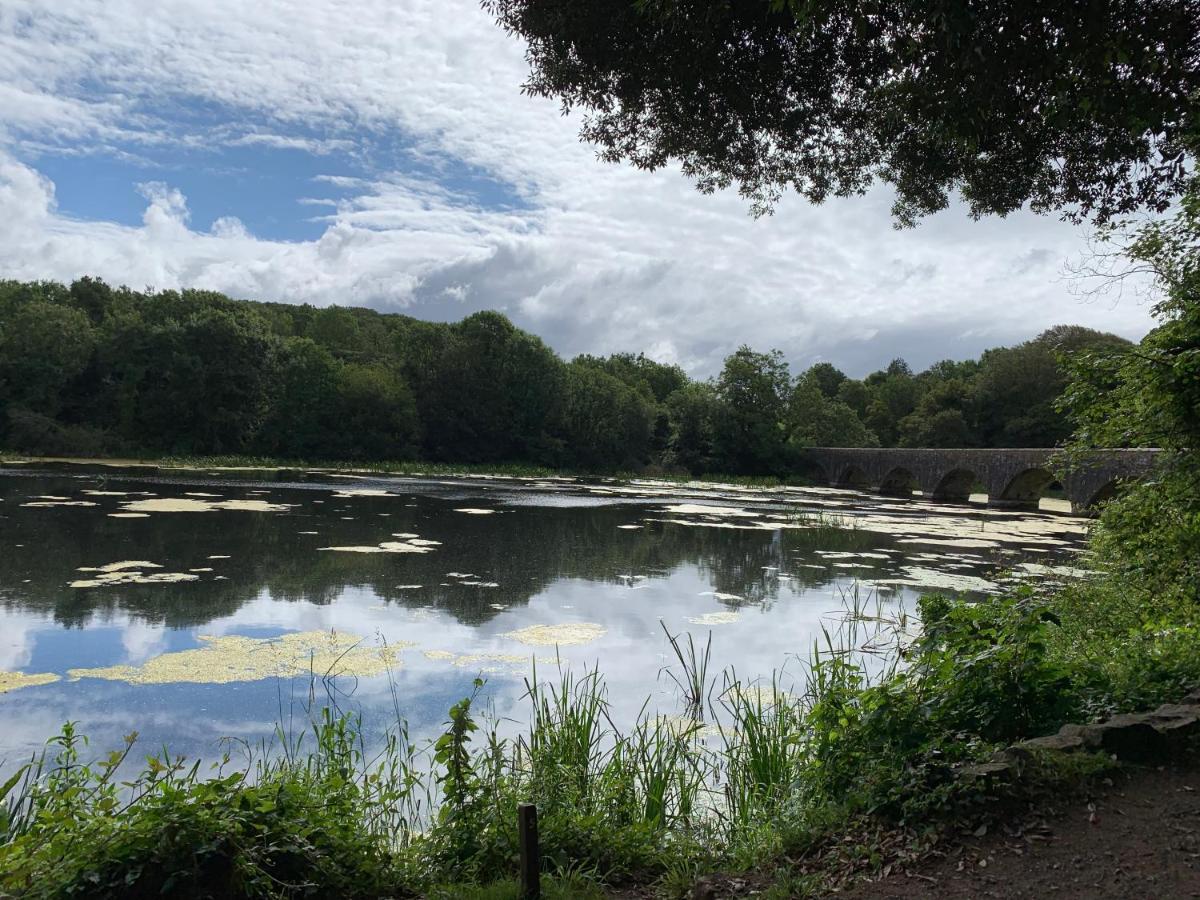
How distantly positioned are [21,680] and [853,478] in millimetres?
55773

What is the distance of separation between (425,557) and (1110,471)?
81.9 ft

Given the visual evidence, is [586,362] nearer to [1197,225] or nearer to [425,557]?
[425,557]

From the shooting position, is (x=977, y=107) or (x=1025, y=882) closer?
(x=1025, y=882)

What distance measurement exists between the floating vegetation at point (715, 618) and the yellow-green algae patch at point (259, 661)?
359cm

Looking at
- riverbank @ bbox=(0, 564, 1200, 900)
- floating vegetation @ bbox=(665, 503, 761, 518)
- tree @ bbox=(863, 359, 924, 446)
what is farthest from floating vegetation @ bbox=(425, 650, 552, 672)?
tree @ bbox=(863, 359, 924, 446)

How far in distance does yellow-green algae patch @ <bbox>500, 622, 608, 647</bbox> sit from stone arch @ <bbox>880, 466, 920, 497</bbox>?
4021cm

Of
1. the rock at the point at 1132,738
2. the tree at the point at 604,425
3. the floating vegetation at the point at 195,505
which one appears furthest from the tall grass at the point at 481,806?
the tree at the point at 604,425

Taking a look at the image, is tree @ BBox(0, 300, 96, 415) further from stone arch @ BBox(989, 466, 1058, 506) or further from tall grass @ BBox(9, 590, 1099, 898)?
stone arch @ BBox(989, 466, 1058, 506)

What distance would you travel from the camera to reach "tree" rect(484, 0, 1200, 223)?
14.8ft

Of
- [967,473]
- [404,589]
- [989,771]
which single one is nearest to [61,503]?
[404,589]

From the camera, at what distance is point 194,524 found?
17.2m

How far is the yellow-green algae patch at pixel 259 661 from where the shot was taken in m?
6.86

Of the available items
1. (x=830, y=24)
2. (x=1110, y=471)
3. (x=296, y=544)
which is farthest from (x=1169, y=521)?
(x=1110, y=471)

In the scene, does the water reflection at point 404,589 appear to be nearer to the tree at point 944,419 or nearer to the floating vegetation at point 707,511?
the floating vegetation at point 707,511
